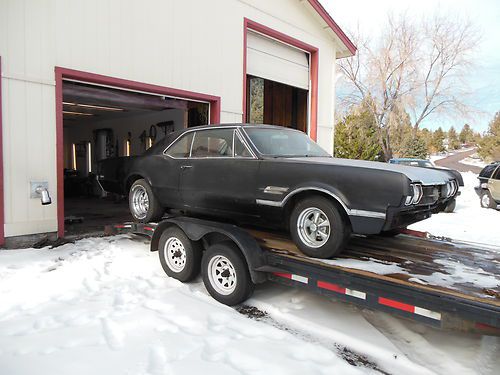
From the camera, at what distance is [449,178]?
4227 millimetres

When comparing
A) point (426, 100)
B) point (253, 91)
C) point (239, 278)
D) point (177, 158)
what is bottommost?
point (239, 278)

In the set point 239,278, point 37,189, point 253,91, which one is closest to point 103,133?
point 253,91

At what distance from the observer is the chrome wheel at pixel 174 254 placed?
450cm

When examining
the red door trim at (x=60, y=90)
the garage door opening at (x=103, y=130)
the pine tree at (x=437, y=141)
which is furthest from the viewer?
the pine tree at (x=437, y=141)

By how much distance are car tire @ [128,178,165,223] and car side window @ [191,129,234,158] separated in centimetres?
96

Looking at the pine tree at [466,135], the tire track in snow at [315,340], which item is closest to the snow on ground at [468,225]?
the tire track in snow at [315,340]

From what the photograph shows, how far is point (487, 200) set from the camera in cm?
1169

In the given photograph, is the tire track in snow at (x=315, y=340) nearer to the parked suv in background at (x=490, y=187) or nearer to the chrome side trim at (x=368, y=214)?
the chrome side trim at (x=368, y=214)

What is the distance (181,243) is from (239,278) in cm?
99

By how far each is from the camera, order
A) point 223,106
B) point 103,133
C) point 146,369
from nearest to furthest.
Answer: point 146,369, point 223,106, point 103,133

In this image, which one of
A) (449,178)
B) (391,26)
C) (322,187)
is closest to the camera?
(322,187)

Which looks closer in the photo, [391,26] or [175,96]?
[175,96]

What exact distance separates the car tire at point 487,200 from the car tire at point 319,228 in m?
10.2

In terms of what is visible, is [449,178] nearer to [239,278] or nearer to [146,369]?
[239,278]
